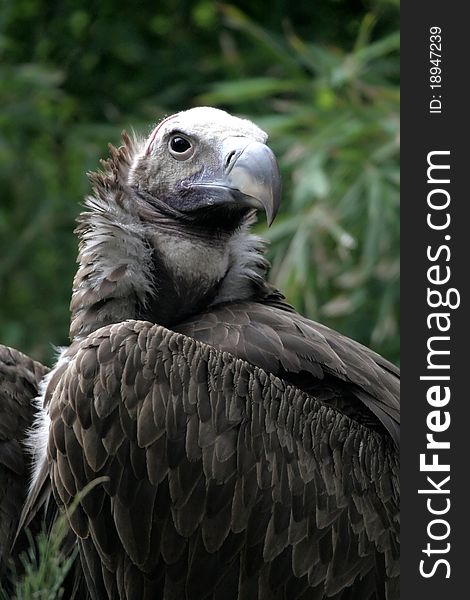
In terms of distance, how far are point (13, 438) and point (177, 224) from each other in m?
0.89

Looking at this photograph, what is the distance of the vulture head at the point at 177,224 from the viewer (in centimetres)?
414

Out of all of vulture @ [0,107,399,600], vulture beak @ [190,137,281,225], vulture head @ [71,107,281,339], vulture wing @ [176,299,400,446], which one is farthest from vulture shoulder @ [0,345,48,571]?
vulture beak @ [190,137,281,225]

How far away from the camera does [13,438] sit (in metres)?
4.36

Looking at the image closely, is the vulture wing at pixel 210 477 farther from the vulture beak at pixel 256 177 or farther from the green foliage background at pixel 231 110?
the green foliage background at pixel 231 110

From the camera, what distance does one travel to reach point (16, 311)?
988 centimetres

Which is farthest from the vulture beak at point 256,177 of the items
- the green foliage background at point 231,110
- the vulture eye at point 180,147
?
the green foliage background at point 231,110

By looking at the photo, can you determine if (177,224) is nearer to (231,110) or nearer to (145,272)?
(145,272)

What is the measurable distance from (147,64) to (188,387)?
7.00 m

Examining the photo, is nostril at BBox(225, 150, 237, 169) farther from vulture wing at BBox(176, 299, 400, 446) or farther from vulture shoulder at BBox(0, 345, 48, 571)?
vulture shoulder at BBox(0, 345, 48, 571)

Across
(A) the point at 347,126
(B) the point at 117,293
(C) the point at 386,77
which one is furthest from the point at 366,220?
(B) the point at 117,293

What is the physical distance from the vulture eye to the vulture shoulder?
0.94 meters

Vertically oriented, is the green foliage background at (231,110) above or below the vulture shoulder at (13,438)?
above

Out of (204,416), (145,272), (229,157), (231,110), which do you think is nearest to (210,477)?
(204,416)

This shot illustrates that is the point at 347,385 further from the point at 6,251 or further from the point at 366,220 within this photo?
the point at 6,251
